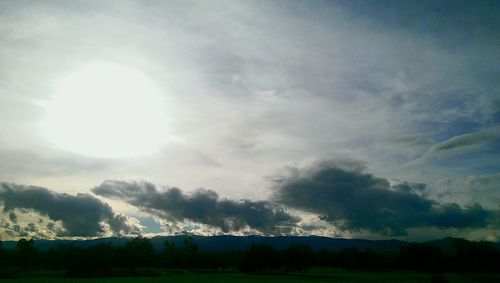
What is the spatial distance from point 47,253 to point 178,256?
6519cm

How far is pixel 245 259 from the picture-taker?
163125 mm

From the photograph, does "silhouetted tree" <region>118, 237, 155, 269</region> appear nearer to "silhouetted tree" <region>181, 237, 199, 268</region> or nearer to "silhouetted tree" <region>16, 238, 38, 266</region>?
"silhouetted tree" <region>181, 237, 199, 268</region>

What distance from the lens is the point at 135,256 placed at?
6698 inches

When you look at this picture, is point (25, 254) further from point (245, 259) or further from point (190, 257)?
point (245, 259)

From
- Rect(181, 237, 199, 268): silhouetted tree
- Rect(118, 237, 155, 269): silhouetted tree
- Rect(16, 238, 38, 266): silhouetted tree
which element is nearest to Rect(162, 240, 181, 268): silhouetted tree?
Rect(181, 237, 199, 268): silhouetted tree

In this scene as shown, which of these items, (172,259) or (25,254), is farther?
(172,259)

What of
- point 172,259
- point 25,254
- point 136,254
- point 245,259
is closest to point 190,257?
point 172,259

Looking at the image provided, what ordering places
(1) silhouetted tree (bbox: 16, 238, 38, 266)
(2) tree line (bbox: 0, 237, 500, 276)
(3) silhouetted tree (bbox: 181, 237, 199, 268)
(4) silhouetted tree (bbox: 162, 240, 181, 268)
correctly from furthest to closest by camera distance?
(4) silhouetted tree (bbox: 162, 240, 181, 268) < (1) silhouetted tree (bbox: 16, 238, 38, 266) < (3) silhouetted tree (bbox: 181, 237, 199, 268) < (2) tree line (bbox: 0, 237, 500, 276)

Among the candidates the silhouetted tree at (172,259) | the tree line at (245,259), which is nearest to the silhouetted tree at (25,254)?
the tree line at (245,259)

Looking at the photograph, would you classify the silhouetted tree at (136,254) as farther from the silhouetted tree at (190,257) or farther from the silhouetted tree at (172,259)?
the silhouetted tree at (190,257)

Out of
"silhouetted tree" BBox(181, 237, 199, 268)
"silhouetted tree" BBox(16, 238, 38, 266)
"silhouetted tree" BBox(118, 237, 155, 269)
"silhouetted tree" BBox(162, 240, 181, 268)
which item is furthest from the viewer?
"silhouetted tree" BBox(162, 240, 181, 268)

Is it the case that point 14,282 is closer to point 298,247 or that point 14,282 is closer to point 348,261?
point 298,247

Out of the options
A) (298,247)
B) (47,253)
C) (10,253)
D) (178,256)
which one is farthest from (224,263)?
(10,253)

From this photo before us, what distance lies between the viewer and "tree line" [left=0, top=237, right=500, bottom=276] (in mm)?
157625
